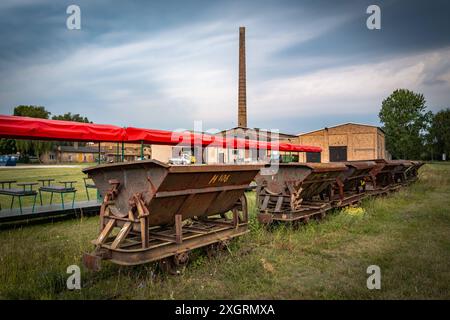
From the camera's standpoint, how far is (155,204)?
4.99m

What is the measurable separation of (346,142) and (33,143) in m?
48.8

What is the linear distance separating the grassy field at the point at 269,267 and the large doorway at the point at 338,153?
33.9m

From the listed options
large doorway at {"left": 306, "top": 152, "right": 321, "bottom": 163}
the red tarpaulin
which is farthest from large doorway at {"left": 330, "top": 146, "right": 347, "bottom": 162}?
the red tarpaulin

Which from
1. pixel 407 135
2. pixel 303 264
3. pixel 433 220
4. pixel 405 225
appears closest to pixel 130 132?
pixel 303 264

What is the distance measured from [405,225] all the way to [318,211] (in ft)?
7.50

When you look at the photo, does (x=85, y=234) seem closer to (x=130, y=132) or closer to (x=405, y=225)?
(x=130, y=132)

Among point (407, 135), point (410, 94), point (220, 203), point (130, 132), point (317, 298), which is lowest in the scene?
point (317, 298)

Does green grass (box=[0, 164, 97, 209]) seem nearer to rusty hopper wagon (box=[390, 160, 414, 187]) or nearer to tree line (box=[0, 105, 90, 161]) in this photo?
rusty hopper wagon (box=[390, 160, 414, 187])

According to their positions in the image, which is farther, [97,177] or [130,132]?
[130,132]

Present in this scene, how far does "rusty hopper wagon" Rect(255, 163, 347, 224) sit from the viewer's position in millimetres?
8234

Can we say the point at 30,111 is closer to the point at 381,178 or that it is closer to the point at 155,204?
the point at 381,178

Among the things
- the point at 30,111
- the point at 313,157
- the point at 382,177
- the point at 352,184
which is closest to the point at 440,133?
the point at 313,157

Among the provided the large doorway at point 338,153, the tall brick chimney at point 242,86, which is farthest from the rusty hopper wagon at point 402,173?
the tall brick chimney at point 242,86

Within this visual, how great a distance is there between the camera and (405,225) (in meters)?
8.81
